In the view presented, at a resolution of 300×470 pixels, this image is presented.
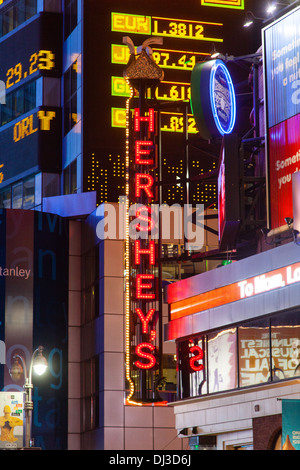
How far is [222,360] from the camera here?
3703 centimetres

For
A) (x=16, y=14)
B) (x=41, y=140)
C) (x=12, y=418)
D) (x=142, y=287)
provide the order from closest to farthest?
1. (x=12, y=418)
2. (x=142, y=287)
3. (x=41, y=140)
4. (x=16, y=14)

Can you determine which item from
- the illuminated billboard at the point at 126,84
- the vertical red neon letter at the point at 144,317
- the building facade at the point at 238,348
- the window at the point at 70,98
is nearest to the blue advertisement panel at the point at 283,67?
the building facade at the point at 238,348

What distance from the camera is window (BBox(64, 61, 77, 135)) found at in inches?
2185

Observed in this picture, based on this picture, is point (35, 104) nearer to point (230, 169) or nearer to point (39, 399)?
point (39, 399)

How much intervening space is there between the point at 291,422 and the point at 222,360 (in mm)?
6848

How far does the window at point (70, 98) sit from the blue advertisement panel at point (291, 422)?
2822 cm

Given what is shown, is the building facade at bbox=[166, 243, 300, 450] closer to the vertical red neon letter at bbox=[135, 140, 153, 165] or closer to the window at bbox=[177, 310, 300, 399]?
the window at bbox=[177, 310, 300, 399]

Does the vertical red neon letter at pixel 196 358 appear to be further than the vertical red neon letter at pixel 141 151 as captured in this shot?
No

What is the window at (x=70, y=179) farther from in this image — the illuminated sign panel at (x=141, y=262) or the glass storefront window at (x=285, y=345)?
the glass storefront window at (x=285, y=345)

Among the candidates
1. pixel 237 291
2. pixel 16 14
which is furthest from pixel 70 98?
pixel 237 291

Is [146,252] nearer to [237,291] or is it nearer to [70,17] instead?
[237,291]

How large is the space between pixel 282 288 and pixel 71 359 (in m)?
20.3

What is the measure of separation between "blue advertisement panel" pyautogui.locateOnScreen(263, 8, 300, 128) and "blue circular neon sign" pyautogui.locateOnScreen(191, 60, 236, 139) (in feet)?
9.56

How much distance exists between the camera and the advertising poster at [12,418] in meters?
36.8
